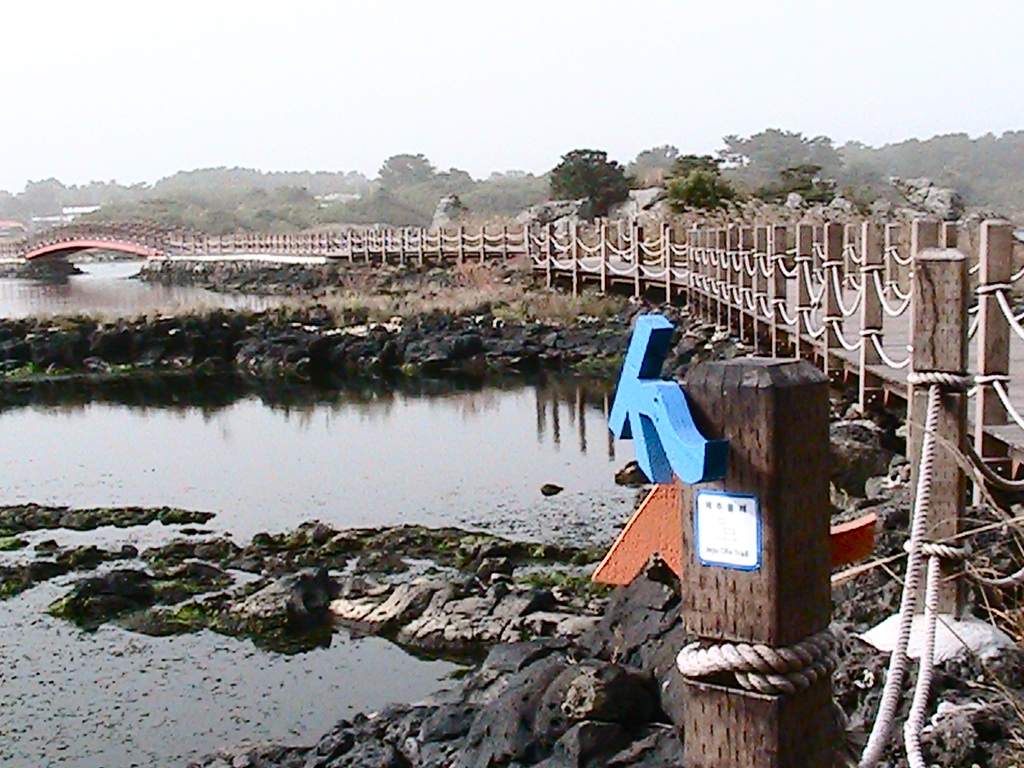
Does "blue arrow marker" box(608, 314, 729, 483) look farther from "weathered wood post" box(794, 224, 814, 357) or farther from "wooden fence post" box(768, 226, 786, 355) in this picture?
"wooden fence post" box(768, 226, 786, 355)

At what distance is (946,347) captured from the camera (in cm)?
441

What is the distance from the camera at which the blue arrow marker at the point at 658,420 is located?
2.28 m

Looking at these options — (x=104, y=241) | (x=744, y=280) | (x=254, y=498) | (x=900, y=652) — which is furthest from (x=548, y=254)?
(x=104, y=241)

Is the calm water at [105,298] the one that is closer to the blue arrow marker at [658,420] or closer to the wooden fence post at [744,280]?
the wooden fence post at [744,280]

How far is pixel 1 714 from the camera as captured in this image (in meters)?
8.77

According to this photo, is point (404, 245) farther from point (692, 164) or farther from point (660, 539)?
point (660, 539)

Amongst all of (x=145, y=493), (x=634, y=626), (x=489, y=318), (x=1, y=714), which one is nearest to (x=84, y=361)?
(x=489, y=318)

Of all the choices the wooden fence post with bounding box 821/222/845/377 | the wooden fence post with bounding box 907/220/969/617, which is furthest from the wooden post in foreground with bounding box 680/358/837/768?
the wooden fence post with bounding box 821/222/845/377

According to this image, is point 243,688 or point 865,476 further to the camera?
point 865,476

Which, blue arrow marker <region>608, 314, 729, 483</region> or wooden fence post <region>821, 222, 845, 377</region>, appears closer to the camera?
blue arrow marker <region>608, 314, 729, 483</region>

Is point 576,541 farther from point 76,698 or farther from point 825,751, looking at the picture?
point 825,751

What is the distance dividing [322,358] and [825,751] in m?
23.9

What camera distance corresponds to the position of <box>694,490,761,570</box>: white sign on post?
90.9 inches

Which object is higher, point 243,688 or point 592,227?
point 592,227
